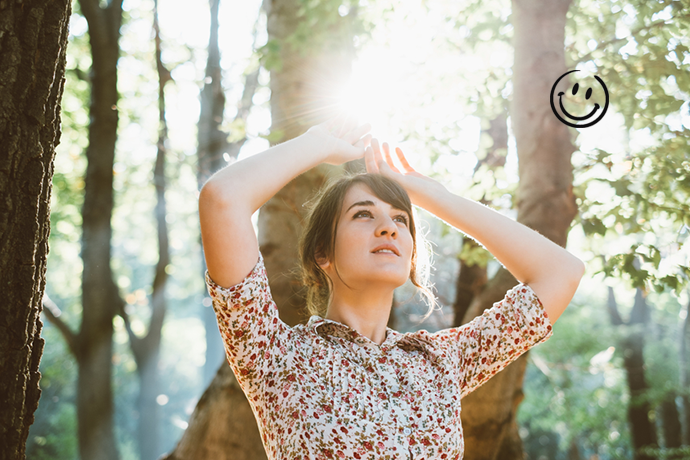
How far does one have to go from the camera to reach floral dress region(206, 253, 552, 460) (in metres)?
1.51

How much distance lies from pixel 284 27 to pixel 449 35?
2.00 meters

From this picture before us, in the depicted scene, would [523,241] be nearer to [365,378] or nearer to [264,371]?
[365,378]

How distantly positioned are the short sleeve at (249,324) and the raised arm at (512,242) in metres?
0.84

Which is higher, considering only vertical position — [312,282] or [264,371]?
[312,282]

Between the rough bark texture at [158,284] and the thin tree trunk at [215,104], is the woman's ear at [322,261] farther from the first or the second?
the thin tree trunk at [215,104]

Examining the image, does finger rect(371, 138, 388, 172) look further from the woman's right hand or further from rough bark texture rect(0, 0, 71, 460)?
rough bark texture rect(0, 0, 71, 460)

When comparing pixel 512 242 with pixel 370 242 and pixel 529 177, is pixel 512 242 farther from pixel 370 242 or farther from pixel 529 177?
pixel 529 177

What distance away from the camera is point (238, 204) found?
1498 millimetres

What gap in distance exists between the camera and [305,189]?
3436 millimetres

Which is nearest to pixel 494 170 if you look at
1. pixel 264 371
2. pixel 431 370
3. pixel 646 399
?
pixel 431 370

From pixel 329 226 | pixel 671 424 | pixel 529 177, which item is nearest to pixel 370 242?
pixel 329 226

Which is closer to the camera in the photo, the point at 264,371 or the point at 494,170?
the point at 264,371

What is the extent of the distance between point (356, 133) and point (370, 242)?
0.53m

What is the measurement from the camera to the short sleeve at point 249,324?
148 centimetres
